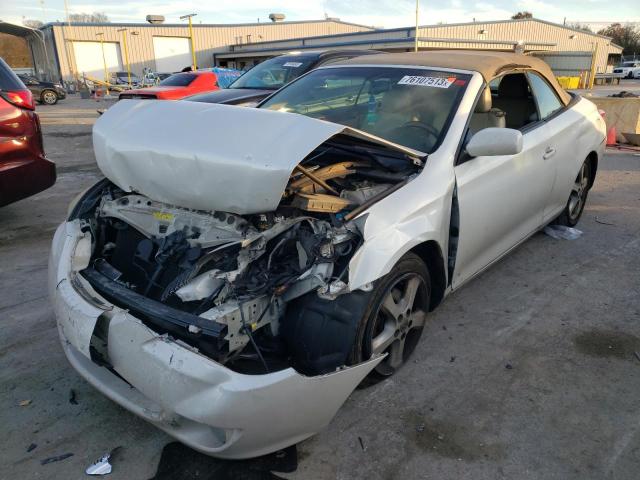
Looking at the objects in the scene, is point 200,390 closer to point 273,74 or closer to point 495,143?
point 495,143

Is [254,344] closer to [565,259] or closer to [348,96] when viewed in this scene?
[348,96]

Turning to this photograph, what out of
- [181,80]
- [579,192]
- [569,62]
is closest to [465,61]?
[579,192]

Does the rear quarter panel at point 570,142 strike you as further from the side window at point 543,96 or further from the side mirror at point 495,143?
the side mirror at point 495,143

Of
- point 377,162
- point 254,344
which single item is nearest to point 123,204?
point 254,344

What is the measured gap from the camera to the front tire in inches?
191

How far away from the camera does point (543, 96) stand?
4145 millimetres

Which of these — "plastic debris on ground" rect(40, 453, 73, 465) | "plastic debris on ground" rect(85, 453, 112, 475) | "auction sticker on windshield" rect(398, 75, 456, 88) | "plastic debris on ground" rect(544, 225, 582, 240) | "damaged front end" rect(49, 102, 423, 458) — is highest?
"auction sticker on windshield" rect(398, 75, 456, 88)

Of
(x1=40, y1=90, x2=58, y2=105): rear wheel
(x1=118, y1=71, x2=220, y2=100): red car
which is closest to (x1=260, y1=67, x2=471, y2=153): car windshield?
(x1=118, y1=71, x2=220, y2=100): red car

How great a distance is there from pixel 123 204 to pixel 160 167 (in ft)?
1.99

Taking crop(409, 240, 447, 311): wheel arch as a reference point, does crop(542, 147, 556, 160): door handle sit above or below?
above

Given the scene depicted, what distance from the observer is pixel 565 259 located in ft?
14.6

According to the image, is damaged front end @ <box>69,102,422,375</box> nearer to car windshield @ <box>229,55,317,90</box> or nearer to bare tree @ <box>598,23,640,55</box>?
car windshield @ <box>229,55,317,90</box>

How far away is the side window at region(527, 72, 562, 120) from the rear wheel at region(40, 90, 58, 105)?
25056 millimetres

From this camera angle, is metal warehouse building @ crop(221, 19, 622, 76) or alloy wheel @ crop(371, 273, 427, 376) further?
metal warehouse building @ crop(221, 19, 622, 76)
